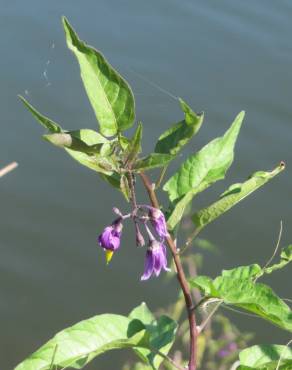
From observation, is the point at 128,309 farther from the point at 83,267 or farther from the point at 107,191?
the point at 107,191

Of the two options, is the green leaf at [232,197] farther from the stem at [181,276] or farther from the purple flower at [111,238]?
the purple flower at [111,238]

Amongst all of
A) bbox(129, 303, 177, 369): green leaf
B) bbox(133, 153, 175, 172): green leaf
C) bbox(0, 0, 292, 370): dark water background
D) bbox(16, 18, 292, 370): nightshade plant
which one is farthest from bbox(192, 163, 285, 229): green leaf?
bbox(0, 0, 292, 370): dark water background

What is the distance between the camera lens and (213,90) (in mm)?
6129

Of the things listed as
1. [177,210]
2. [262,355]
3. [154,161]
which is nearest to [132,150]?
[154,161]

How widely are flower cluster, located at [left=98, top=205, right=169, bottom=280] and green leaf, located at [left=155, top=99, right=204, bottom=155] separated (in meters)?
0.12

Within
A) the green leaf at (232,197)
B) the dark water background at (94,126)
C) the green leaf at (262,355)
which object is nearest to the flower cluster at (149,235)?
the green leaf at (232,197)

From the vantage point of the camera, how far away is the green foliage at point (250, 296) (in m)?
1.51

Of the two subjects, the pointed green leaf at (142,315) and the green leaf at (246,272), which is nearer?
the green leaf at (246,272)

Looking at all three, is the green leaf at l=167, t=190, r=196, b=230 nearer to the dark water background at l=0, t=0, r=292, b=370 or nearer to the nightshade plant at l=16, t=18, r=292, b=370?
the nightshade plant at l=16, t=18, r=292, b=370

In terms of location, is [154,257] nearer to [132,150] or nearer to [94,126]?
[132,150]

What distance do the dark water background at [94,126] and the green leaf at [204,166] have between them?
7.46ft

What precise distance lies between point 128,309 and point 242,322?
60 centimetres

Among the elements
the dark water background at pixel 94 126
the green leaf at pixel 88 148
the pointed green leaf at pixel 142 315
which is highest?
the green leaf at pixel 88 148

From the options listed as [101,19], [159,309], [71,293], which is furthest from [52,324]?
[101,19]
